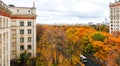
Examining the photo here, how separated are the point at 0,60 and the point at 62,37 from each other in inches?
879

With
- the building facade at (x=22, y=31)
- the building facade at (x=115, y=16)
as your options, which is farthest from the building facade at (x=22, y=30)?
the building facade at (x=115, y=16)

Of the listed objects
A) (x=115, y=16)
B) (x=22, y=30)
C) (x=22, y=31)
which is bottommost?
(x=22, y=31)

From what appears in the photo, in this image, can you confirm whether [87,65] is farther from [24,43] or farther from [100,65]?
[24,43]

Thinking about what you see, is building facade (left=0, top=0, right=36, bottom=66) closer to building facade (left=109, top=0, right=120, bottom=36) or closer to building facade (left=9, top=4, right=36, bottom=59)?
building facade (left=9, top=4, right=36, bottom=59)

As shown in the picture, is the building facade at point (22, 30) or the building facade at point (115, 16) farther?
the building facade at point (115, 16)

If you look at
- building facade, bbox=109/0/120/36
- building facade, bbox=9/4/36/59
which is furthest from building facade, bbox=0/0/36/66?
building facade, bbox=109/0/120/36

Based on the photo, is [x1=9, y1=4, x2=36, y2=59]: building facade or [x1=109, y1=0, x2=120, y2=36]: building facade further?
[x1=109, y1=0, x2=120, y2=36]: building facade

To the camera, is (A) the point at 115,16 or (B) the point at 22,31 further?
(A) the point at 115,16

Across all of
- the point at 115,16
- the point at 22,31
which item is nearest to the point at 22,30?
the point at 22,31

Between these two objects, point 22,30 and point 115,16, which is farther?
point 115,16

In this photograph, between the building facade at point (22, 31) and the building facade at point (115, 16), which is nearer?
the building facade at point (22, 31)

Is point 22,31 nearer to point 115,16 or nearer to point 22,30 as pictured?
point 22,30

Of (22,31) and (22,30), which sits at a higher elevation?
(22,30)

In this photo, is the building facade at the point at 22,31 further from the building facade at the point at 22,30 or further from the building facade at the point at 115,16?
the building facade at the point at 115,16
